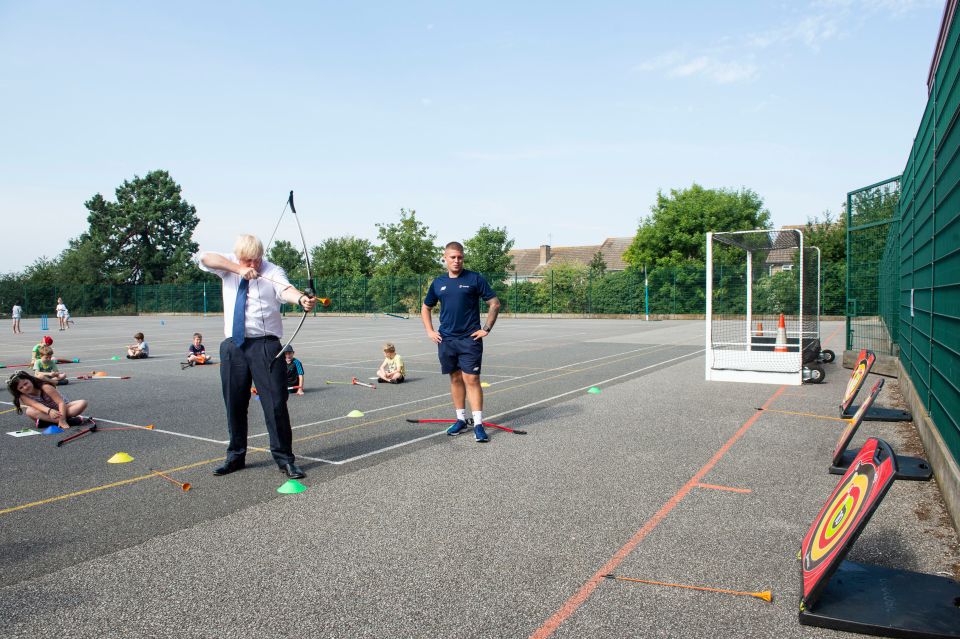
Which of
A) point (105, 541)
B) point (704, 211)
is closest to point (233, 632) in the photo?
point (105, 541)

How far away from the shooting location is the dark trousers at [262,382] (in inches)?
220

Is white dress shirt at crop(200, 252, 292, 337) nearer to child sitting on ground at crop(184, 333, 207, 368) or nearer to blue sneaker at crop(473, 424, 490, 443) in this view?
blue sneaker at crop(473, 424, 490, 443)

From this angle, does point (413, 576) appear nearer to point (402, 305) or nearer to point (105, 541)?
point (105, 541)

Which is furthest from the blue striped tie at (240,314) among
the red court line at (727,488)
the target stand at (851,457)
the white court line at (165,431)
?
the target stand at (851,457)

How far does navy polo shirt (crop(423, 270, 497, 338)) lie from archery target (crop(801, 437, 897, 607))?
167 inches

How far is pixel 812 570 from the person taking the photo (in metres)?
3.17

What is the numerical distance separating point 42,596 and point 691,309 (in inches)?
1485

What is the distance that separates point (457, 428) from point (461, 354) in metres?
0.85

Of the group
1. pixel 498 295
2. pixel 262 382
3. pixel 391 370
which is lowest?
pixel 391 370

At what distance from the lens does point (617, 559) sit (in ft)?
12.6

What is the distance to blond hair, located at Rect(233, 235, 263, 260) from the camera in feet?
18.0

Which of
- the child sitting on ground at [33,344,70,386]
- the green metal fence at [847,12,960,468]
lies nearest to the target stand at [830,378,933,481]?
Answer: the green metal fence at [847,12,960,468]

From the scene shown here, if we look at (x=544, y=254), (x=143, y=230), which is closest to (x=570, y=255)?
(x=544, y=254)

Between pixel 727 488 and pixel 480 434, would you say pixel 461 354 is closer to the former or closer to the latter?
pixel 480 434
